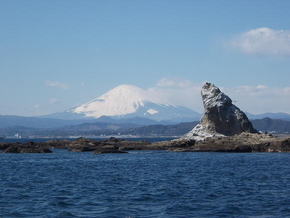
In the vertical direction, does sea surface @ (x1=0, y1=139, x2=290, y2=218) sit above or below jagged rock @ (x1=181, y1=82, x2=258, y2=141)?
below

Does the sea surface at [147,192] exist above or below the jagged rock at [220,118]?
below

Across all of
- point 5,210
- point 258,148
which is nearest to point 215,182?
point 5,210

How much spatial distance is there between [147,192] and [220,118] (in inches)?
2213

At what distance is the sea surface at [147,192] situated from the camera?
82.3 ft

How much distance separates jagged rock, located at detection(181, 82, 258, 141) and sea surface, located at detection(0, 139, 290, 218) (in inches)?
1533

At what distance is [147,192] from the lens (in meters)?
31.4

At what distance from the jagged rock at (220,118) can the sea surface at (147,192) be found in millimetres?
38943

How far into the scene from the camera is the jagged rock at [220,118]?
86188mm

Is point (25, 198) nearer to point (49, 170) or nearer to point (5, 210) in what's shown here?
point (5, 210)

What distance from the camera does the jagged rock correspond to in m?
86.2

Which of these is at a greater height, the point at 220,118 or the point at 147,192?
the point at 220,118

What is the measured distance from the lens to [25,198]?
2941cm

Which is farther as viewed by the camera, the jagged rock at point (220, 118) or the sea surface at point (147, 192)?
the jagged rock at point (220, 118)

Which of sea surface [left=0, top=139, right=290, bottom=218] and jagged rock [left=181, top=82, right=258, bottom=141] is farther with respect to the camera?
jagged rock [left=181, top=82, right=258, bottom=141]
